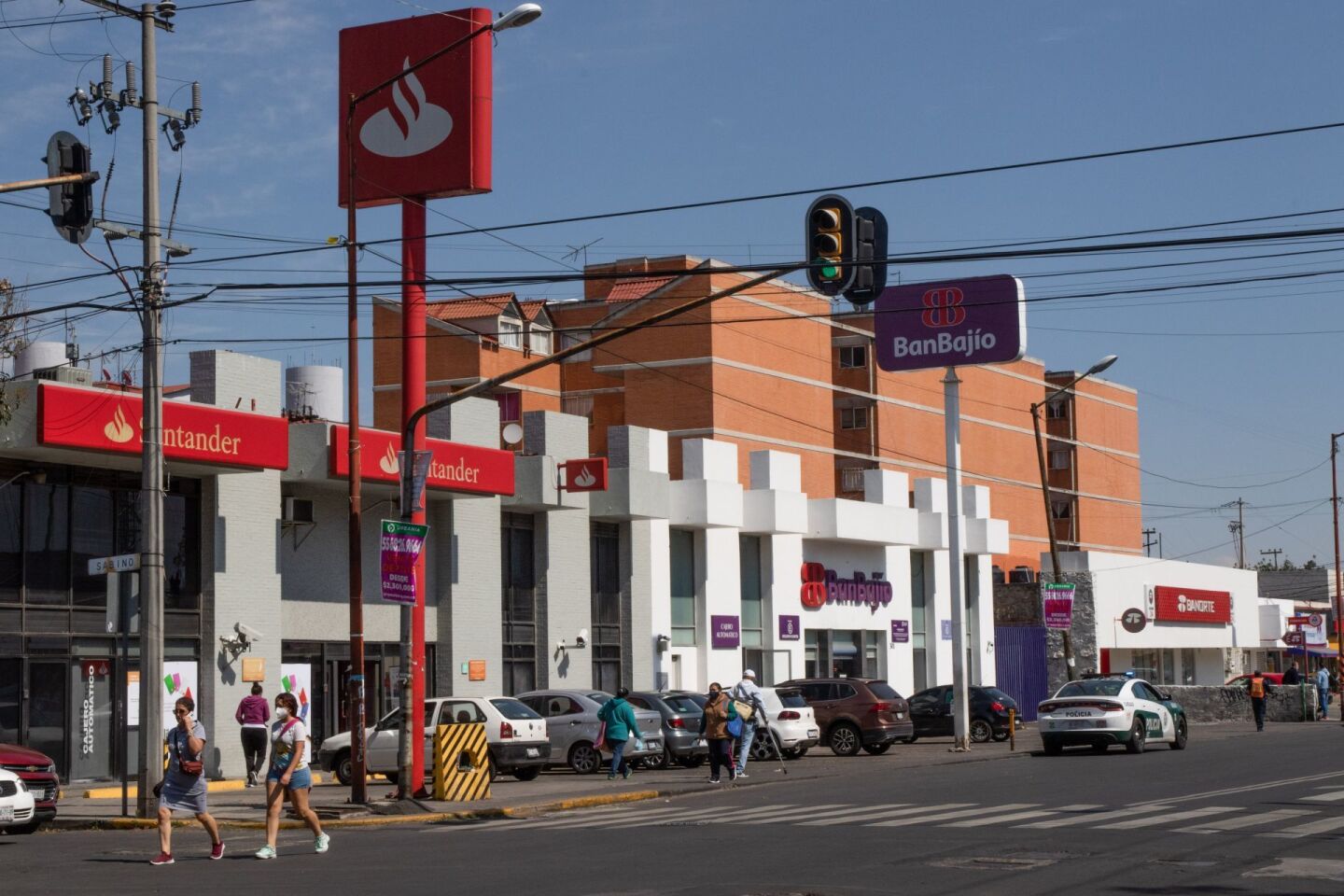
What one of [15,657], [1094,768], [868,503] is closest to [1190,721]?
[868,503]

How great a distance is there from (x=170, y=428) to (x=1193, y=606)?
171ft

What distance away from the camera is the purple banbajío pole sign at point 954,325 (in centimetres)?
4406

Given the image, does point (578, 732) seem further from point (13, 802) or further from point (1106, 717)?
point (13, 802)

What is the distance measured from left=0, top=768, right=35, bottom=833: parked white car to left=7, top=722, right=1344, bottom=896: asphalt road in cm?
45

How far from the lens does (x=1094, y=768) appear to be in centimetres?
2942

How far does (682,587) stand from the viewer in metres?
44.8

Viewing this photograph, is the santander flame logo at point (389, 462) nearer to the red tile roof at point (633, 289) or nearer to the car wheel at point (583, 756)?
the car wheel at point (583, 756)

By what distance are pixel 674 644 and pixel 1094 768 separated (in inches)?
656

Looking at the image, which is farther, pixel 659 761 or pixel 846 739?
pixel 846 739

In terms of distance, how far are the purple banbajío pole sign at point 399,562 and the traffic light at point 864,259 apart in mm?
8396

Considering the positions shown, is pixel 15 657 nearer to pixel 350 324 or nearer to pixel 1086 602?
pixel 350 324

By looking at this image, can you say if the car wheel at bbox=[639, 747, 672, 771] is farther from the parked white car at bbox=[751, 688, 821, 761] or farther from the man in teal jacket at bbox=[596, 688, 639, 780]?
the man in teal jacket at bbox=[596, 688, 639, 780]

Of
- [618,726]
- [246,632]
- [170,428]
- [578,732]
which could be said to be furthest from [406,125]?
[578,732]

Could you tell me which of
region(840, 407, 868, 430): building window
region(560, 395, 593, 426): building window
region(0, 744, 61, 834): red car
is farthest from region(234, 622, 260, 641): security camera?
region(840, 407, 868, 430): building window
